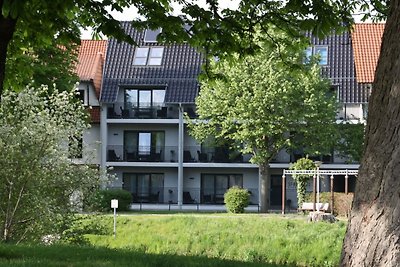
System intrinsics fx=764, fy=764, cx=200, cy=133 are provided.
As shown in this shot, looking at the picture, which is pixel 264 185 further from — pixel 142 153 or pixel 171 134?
pixel 142 153

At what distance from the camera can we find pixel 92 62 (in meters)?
48.2

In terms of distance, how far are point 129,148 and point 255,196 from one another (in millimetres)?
7996

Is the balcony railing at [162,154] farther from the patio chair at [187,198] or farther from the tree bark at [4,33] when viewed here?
the tree bark at [4,33]

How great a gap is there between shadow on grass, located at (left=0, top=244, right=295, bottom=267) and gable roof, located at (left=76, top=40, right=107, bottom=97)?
34.6 meters

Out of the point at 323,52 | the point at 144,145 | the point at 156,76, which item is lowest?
the point at 144,145

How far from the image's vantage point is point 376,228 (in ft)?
16.9

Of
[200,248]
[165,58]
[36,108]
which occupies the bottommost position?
[200,248]

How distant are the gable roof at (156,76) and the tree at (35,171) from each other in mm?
25555

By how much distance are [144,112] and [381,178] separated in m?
40.1

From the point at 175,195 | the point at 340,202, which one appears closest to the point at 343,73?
the point at 175,195

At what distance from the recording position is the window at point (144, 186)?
44.8 m

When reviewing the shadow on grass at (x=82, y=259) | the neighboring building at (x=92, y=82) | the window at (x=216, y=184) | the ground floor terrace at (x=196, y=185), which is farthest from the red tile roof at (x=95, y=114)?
the shadow on grass at (x=82, y=259)

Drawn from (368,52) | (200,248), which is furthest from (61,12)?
(368,52)

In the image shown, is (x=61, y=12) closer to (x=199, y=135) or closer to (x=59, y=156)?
(x=59, y=156)
